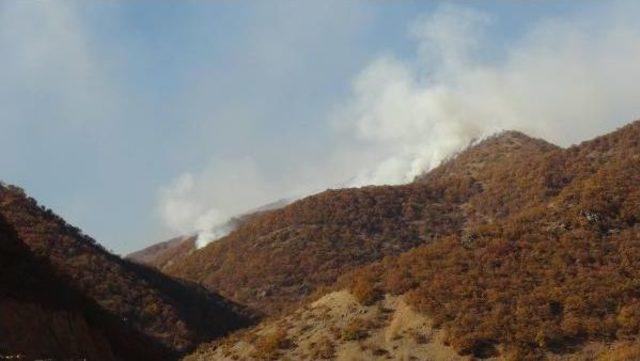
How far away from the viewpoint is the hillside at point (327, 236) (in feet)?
244

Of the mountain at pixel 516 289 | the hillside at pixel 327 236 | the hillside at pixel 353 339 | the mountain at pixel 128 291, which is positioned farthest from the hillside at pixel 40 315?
the hillside at pixel 327 236

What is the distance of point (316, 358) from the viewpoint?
36938 millimetres

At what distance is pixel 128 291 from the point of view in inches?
2386

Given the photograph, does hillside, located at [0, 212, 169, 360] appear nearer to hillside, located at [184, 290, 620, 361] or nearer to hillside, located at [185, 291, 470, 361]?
hillside, located at [185, 291, 470, 361]

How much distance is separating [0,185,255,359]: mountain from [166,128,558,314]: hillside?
21.5 ft

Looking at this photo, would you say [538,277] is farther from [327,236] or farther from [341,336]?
[327,236]

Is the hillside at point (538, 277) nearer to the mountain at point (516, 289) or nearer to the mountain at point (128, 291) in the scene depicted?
the mountain at point (516, 289)

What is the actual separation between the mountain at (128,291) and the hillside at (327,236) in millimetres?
6555

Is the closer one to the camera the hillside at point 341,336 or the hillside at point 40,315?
the hillside at point 40,315

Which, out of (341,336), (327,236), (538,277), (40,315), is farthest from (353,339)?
(327,236)

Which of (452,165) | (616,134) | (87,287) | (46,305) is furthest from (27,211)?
(452,165)

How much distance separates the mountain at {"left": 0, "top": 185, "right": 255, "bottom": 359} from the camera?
55844 mm

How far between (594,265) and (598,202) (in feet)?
24.8

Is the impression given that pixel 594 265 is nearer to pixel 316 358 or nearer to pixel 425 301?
pixel 425 301
